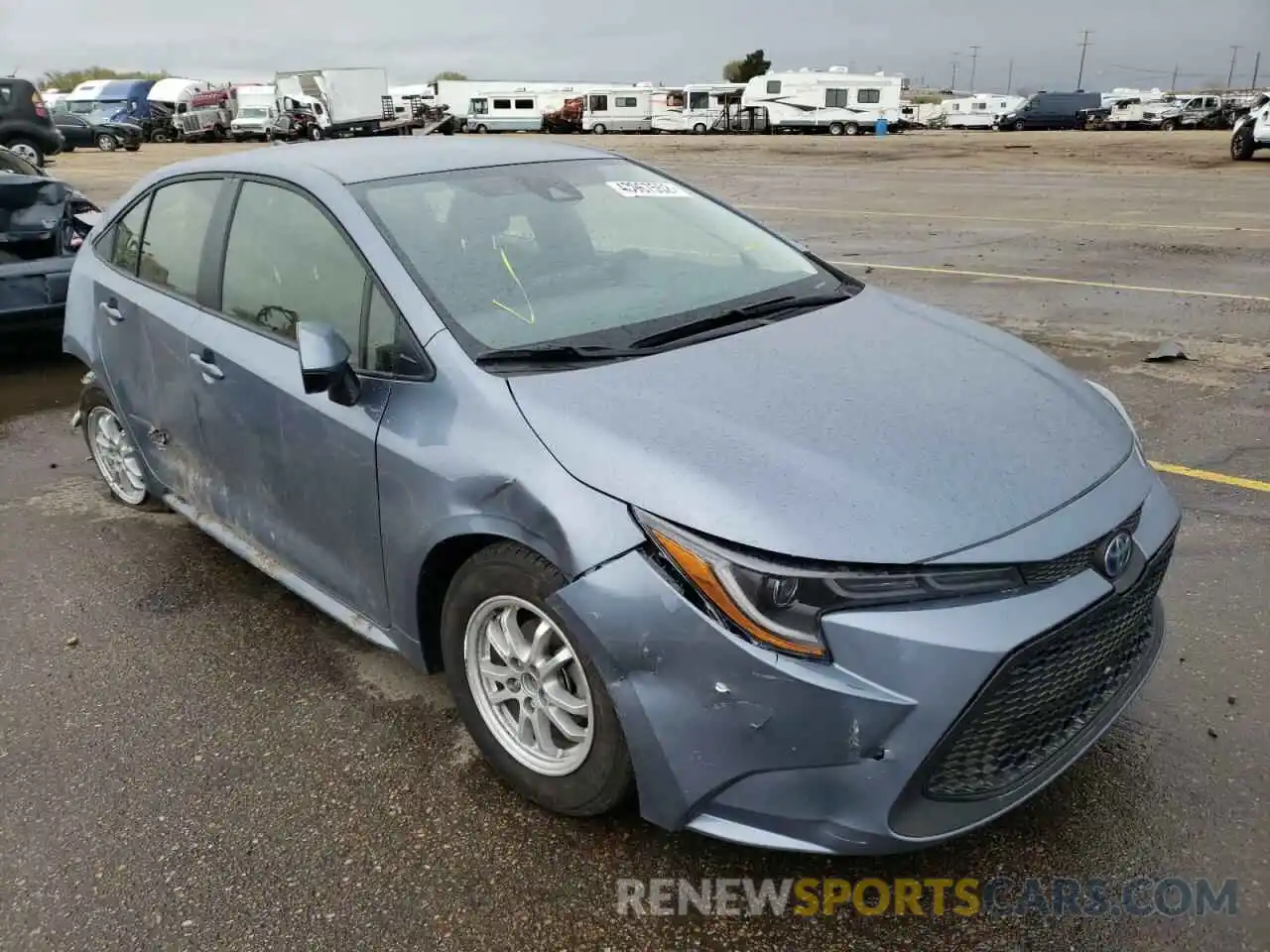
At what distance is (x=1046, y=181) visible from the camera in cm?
1955

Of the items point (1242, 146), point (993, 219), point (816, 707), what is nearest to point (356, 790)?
point (816, 707)

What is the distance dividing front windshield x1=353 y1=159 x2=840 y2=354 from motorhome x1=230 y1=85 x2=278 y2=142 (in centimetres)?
4533

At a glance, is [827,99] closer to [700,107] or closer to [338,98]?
[700,107]

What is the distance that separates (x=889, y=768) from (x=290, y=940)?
4.53 ft

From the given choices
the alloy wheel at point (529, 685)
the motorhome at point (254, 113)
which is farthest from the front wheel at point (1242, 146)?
the motorhome at point (254, 113)

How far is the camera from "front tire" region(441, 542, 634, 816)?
239 centimetres

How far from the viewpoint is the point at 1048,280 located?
948cm

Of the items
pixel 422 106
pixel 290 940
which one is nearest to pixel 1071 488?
pixel 290 940

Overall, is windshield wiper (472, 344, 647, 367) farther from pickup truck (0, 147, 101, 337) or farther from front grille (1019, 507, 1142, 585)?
pickup truck (0, 147, 101, 337)

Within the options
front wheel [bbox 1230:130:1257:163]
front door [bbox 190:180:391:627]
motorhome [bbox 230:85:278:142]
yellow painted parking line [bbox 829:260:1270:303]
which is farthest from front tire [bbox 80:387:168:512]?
motorhome [bbox 230:85:278:142]

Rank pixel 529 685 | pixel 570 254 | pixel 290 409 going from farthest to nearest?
1. pixel 570 254
2. pixel 290 409
3. pixel 529 685

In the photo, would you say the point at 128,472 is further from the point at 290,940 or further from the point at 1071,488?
the point at 1071,488

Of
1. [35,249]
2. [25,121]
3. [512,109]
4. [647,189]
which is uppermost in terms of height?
[512,109]

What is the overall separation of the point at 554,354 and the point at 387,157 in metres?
1.21
